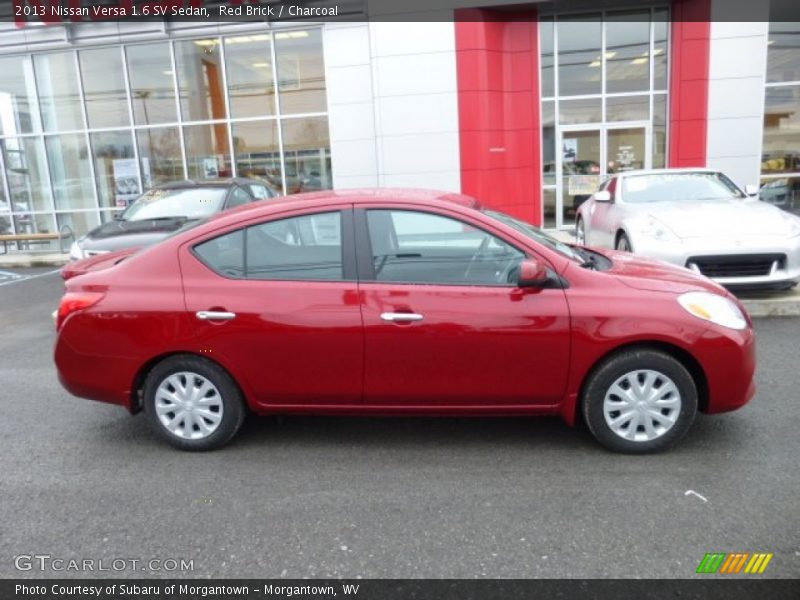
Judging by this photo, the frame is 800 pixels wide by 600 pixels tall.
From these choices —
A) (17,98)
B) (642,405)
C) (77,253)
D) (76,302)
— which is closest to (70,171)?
(17,98)

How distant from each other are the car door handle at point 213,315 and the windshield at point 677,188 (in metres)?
6.06

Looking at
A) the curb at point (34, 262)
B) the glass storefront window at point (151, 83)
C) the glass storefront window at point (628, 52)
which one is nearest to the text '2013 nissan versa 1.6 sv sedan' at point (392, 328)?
the curb at point (34, 262)

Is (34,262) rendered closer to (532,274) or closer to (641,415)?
(532,274)

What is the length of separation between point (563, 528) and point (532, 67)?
12778 millimetres

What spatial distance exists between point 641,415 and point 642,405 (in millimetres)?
63

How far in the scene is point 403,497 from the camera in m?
3.47

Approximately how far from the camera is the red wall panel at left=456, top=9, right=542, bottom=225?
13.4 m

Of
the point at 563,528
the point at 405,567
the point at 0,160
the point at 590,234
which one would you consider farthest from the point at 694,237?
the point at 0,160

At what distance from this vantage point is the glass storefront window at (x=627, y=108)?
47.1 ft

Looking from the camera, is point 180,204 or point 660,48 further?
point 660,48

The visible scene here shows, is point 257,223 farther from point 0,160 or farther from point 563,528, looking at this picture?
point 0,160

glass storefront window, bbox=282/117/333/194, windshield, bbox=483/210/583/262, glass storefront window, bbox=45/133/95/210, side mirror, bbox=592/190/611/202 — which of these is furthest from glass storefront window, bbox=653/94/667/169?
glass storefront window, bbox=45/133/95/210

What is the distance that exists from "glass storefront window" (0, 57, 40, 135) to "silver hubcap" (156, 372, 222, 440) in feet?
51.6

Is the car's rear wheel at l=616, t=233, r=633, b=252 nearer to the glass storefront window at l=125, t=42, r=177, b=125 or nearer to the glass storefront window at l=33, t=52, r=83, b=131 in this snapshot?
the glass storefront window at l=125, t=42, r=177, b=125
